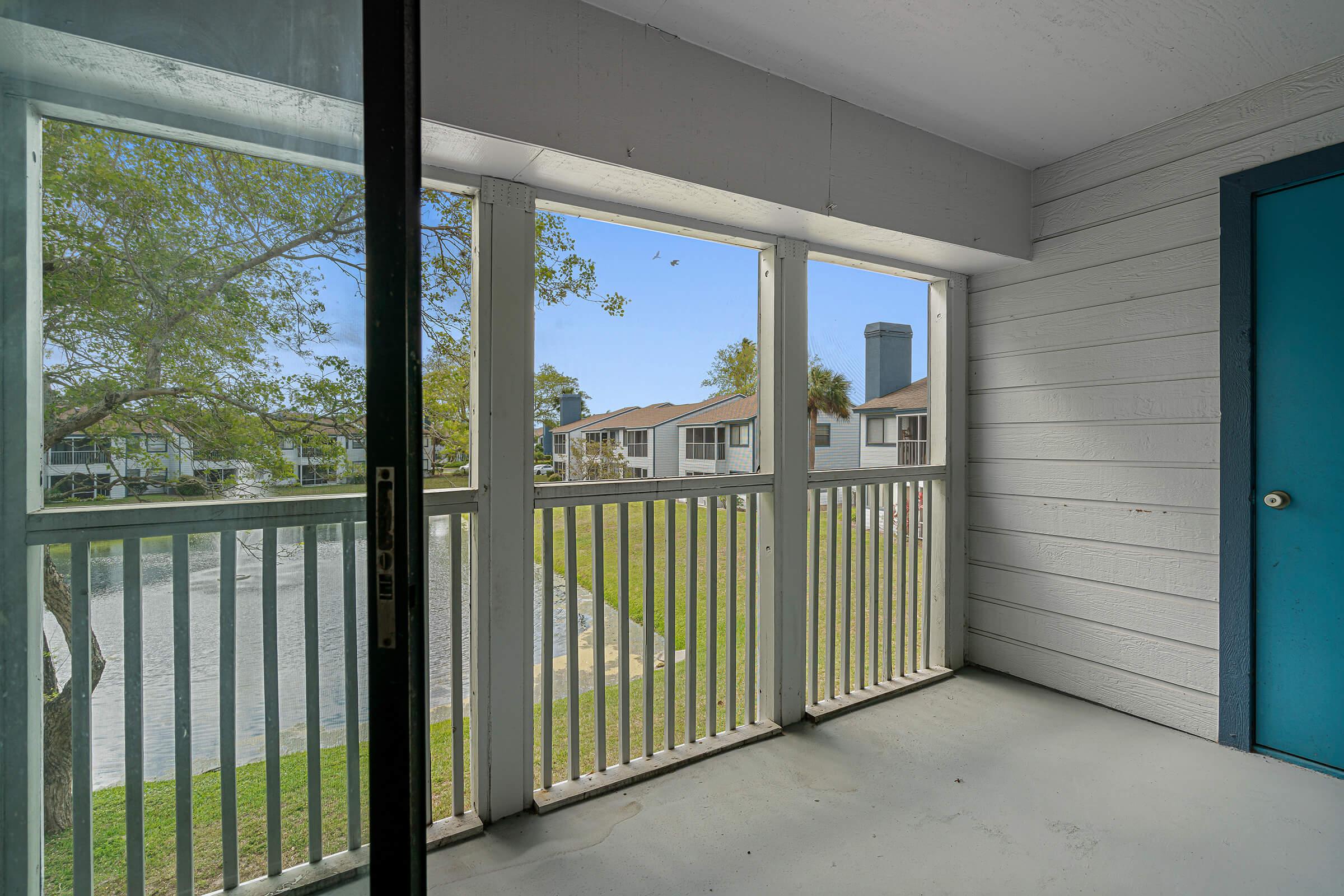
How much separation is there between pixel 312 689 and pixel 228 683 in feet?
0.38

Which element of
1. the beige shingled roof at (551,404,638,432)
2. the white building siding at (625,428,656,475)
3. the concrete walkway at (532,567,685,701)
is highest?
the beige shingled roof at (551,404,638,432)

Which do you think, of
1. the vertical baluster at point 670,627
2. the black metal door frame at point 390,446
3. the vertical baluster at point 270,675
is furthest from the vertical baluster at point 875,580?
the vertical baluster at point 270,675

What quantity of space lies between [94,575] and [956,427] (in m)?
3.06

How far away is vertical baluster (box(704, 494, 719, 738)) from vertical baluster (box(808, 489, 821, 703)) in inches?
17.3

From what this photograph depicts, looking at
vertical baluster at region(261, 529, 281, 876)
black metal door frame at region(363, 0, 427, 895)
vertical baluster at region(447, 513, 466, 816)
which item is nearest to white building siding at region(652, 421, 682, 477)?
vertical baluster at region(447, 513, 466, 816)

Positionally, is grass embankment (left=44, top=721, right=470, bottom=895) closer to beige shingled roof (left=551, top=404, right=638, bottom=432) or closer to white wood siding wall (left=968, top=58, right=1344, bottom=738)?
beige shingled roof (left=551, top=404, right=638, bottom=432)

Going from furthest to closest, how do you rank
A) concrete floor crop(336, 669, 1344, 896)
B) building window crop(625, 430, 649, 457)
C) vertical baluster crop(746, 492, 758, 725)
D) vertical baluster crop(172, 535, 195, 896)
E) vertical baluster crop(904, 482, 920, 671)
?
vertical baluster crop(904, 482, 920, 671) < vertical baluster crop(746, 492, 758, 725) < building window crop(625, 430, 649, 457) < concrete floor crop(336, 669, 1344, 896) < vertical baluster crop(172, 535, 195, 896)

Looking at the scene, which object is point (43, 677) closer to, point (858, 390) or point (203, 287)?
point (203, 287)

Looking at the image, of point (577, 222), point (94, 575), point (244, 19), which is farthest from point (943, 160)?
point (94, 575)

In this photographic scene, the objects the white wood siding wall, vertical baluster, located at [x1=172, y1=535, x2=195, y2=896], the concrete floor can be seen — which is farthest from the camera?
the white wood siding wall

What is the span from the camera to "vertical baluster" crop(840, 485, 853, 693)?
8.43 ft

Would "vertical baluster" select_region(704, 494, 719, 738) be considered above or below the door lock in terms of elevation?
below

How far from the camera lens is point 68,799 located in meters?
0.49

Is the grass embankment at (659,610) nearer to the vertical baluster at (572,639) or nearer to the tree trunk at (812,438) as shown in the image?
the vertical baluster at (572,639)
